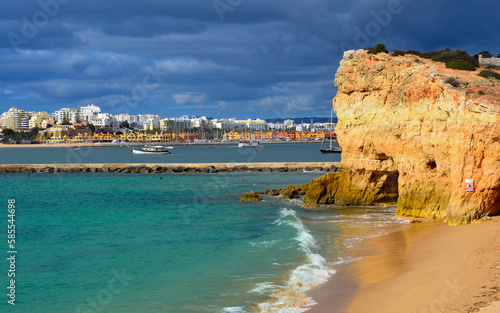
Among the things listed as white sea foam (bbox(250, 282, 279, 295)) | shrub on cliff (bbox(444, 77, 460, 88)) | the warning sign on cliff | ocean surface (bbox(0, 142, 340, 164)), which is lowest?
ocean surface (bbox(0, 142, 340, 164))

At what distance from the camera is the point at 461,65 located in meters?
23.0

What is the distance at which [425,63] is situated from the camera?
24062 mm

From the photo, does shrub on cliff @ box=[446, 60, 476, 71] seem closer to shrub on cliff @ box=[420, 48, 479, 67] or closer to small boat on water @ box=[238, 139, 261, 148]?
shrub on cliff @ box=[420, 48, 479, 67]

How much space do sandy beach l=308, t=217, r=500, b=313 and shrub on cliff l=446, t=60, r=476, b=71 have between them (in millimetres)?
7937

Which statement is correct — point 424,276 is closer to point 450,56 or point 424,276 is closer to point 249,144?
point 450,56

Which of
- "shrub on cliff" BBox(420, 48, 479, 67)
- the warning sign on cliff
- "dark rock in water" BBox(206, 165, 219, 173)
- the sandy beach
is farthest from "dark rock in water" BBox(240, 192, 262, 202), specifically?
"dark rock in water" BBox(206, 165, 219, 173)

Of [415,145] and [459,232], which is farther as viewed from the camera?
[415,145]

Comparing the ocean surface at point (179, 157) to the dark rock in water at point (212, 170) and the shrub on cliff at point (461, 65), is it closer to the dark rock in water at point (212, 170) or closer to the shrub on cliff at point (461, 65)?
the dark rock in water at point (212, 170)

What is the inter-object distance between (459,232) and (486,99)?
4.96 metres

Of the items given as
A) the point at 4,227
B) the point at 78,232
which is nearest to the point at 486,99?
the point at 78,232

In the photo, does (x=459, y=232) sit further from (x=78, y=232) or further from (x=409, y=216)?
(x=78, y=232)

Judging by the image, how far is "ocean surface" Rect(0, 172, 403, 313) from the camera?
12680mm

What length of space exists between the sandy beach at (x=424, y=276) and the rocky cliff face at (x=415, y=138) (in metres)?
1.87

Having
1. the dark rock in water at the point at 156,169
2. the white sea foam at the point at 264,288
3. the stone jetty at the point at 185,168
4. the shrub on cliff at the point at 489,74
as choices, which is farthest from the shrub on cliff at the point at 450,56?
the dark rock in water at the point at 156,169
